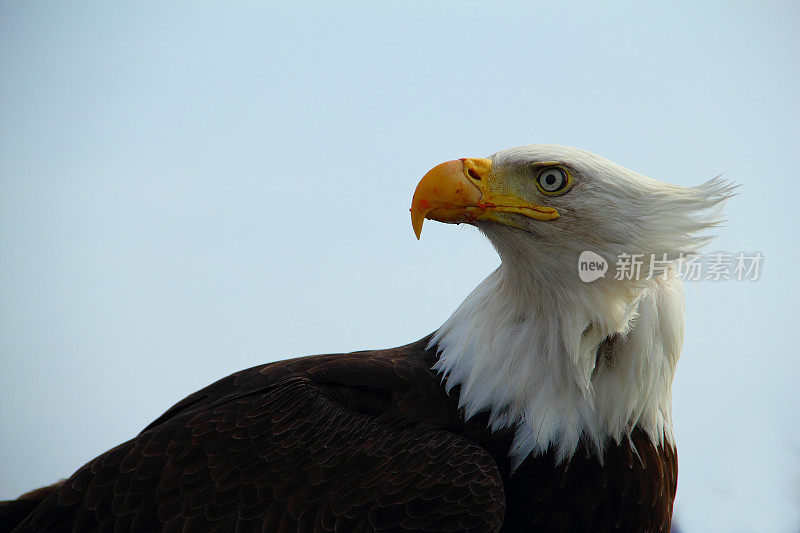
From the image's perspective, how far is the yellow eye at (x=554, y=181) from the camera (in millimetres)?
2873

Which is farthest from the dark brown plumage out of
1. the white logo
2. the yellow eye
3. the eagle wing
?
the yellow eye

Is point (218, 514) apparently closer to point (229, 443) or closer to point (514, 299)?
point (229, 443)

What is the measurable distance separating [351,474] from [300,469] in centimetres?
23

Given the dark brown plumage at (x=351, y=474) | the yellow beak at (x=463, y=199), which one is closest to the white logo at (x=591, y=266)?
the yellow beak at (x=463, y=199)

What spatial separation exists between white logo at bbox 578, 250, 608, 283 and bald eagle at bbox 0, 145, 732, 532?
0.03 meters

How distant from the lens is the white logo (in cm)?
283

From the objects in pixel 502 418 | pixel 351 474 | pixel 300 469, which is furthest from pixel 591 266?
pixel 300 469

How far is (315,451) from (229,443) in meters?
0.40

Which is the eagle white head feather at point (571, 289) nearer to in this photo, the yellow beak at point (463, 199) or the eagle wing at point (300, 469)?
the yellow beak at point (463, 199)

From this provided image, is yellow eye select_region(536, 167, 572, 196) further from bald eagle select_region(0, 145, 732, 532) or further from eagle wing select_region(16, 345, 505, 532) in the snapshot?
eagle wing select_region(16, 345, 505, 532)

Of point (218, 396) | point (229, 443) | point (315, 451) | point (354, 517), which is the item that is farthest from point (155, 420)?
point (354, 517)

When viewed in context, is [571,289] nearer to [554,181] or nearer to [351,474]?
[554,181]

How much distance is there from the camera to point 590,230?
284cm

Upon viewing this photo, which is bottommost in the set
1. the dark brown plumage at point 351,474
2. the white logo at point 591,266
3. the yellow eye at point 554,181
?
the dark brown plumage at point 351,474
